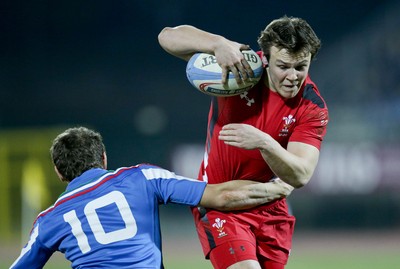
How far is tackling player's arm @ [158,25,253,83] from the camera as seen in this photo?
392 cm

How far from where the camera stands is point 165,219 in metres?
13.8

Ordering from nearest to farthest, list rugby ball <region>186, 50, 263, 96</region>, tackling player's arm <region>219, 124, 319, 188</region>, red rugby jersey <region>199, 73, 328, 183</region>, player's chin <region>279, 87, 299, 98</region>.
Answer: tackling player's arm <region>219, 124, 319, 188</region>
rugby ball <region>186, 50, 263, 96</region>
player's chin <region>279, 87, 299, 98</region>
red rugby jersey <region>199, 73, 328, 183</region>

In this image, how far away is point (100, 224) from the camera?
3701mm

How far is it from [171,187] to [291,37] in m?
1.03

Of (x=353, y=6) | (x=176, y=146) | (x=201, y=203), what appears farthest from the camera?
(x=353, y=6)

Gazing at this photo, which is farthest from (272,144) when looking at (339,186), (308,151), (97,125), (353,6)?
(353,6)

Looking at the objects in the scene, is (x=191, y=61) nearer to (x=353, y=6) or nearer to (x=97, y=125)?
(x=97, y=125)

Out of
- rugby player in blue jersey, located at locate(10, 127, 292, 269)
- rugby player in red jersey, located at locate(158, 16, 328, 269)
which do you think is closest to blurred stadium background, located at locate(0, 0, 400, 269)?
rugby player in red jersey, located at locate(158, 16, 328, 269)

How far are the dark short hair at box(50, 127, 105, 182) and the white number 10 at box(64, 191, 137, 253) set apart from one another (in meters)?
0.22

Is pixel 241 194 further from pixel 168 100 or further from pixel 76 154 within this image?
pixel 168 100

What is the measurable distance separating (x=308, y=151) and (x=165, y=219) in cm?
980

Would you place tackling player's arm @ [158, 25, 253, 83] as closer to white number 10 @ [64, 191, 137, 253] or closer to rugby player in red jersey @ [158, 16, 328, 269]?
rugby player in red jersey @ [158, 16, 328, 269]

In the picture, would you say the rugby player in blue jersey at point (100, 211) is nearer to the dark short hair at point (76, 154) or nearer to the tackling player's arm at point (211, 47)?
the dark short hair at point (76, 154)

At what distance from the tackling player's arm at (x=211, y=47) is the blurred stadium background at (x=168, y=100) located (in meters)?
6.99
